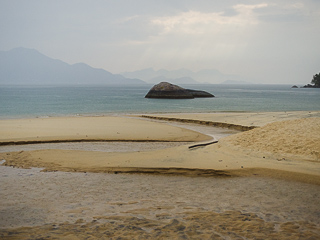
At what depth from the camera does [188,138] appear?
18.1m

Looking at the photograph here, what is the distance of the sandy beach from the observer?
5.45 meters

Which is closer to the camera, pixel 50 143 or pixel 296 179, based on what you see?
pixel 296 179

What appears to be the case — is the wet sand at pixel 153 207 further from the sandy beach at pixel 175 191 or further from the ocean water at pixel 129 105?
the ocean water at pixel 129 105

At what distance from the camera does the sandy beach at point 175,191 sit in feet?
17.9

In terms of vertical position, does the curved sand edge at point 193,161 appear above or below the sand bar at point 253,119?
below

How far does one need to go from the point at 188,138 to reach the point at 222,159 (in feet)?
22.5

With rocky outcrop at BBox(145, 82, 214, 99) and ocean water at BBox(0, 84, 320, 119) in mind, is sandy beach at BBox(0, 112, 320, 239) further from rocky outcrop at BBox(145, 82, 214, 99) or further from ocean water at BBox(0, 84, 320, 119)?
rocky outcrop at BBox(145, 82, 214, 99)

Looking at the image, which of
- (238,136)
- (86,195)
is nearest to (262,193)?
(86,195)

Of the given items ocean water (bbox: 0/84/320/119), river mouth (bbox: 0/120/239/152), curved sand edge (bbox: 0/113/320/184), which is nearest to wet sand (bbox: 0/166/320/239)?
curved sand edge (bbox: 0/113/320/184)

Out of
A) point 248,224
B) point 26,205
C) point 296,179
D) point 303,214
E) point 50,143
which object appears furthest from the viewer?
point 50,143

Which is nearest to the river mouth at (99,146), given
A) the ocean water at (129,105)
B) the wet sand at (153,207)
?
the wet sand at (153,207)

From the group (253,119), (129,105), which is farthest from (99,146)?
(129,105)

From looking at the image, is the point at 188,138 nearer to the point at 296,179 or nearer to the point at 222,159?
the point at 222,159

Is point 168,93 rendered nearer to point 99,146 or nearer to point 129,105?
point 129,105
